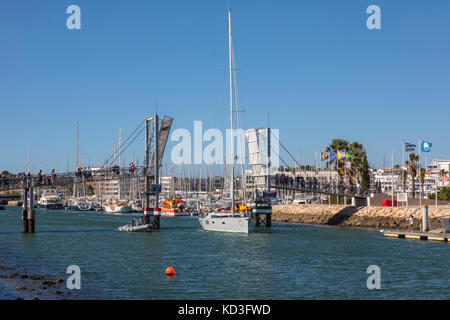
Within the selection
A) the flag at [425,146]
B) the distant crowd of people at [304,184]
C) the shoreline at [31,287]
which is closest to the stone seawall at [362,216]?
the distant crowd of people at [304,184]

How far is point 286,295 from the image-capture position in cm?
2925

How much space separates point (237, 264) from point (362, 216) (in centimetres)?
4805

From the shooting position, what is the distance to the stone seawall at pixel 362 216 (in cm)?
7156

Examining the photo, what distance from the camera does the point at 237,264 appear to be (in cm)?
4116

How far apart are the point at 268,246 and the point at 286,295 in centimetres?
2544

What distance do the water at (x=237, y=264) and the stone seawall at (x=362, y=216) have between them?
1146 centimetres

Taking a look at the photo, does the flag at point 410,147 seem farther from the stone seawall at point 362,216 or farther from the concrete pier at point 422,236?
the concrete pier at point 422,236

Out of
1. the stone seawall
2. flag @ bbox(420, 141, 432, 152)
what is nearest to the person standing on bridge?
the stone seawall

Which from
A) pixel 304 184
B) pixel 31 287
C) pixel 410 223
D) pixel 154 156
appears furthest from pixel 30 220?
pixel 410 223

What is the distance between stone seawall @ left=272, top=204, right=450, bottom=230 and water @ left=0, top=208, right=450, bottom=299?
11.5m

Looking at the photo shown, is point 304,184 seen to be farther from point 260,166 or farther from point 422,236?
point 422,236

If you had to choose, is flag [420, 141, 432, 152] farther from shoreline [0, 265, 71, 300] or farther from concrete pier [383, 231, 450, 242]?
shoreline [0, 265, 71, 300]

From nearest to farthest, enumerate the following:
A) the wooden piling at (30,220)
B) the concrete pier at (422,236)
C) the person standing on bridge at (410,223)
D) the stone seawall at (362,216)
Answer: the concrete pier at (422,236) < the wooden piling at (30,220) < the person standing on bridge at (410,223) < the stone seawall at (362,216)
